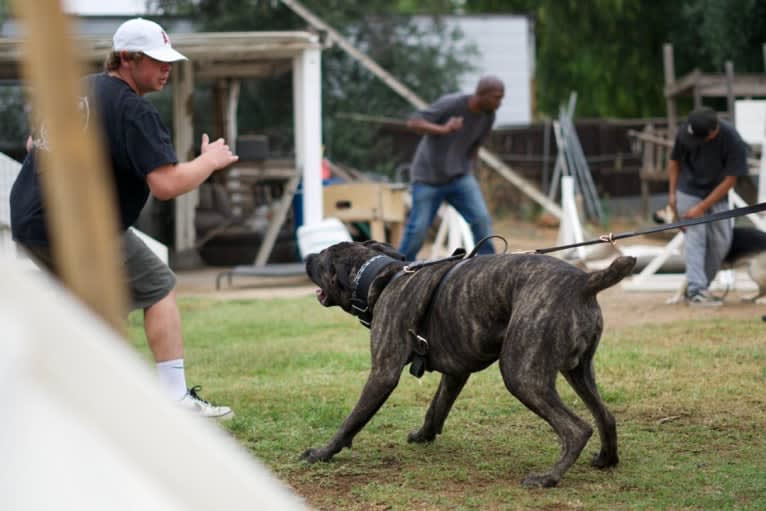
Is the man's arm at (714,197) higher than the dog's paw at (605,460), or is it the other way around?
the man's arm at (714,197)

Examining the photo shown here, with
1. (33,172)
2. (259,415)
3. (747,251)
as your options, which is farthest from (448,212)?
(33,172)

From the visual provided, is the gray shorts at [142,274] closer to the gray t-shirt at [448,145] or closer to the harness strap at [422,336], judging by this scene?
the harness strap at [422,336]

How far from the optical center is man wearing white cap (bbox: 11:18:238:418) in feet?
16.2

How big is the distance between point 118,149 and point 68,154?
352 cm

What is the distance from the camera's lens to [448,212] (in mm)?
13641

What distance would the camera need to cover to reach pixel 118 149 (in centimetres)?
499

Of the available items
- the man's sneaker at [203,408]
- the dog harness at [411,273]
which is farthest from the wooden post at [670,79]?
the dog harness at [411,273]

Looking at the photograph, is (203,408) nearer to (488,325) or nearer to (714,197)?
(488,325)

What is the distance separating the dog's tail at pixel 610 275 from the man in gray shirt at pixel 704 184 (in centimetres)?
554

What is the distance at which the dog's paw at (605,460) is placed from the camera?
4766 millimetres

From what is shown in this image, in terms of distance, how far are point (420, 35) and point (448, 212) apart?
10083 mm

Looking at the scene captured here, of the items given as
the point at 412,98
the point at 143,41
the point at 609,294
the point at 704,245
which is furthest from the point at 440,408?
the point at 412,98

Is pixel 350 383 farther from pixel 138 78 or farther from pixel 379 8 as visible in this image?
pixel 379 8

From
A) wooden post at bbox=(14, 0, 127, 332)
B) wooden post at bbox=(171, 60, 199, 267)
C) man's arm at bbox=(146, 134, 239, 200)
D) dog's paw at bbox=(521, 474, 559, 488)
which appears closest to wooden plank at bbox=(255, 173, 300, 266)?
wooden post at bbox=(171, 60, 199, 267)
